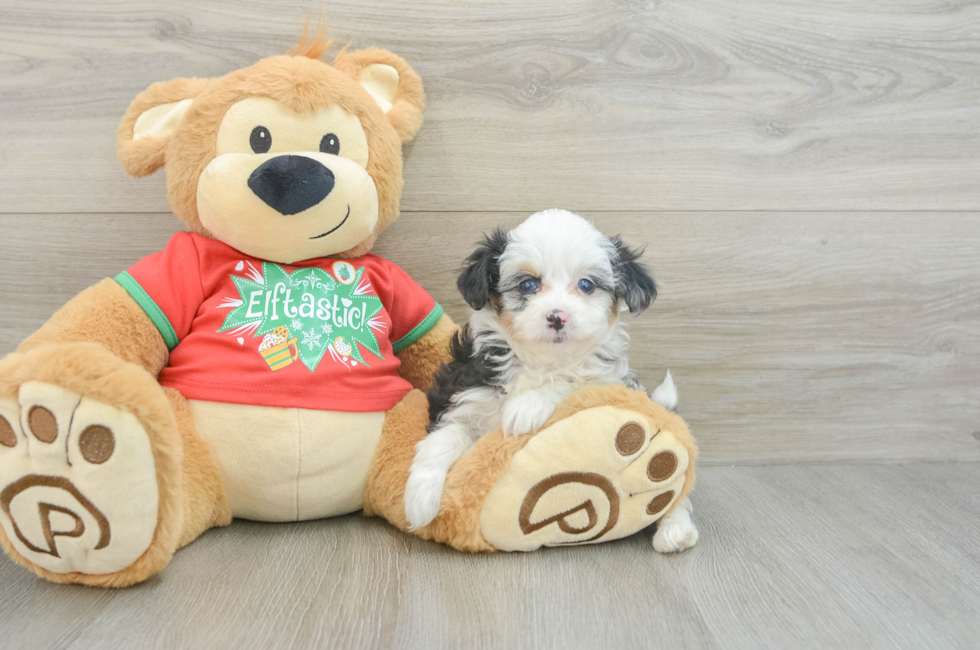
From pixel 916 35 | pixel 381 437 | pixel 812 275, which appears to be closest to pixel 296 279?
pixel 381 437

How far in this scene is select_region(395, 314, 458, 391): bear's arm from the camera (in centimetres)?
158

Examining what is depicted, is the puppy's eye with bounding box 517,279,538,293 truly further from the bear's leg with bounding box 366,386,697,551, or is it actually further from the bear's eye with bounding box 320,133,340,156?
the bear's eye with bounding box 320,133,340,156

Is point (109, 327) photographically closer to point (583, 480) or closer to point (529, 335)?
point (529, 335)

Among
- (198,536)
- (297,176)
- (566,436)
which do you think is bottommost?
(198,536)

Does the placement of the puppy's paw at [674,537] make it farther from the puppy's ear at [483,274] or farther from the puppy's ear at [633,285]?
the puppy's ear at [483,274]

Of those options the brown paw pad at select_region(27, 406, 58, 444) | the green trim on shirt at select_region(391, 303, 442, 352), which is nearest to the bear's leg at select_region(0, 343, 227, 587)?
the brown paw pad at select_region(27, 406, 58, 444)

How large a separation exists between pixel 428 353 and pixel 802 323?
1029 mm

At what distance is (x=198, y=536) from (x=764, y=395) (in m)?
1.46

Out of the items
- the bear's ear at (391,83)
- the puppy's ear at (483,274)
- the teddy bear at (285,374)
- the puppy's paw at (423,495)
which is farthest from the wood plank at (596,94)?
the puppy's paw at (423,495)

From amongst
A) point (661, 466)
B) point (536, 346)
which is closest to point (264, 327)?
point (536, 346)

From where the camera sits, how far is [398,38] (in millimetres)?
1637

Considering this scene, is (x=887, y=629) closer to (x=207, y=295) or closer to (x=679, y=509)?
(x=679, y=509)

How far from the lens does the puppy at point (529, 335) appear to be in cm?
125

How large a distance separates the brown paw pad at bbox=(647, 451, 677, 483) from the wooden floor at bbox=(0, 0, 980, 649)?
20 centimetres
